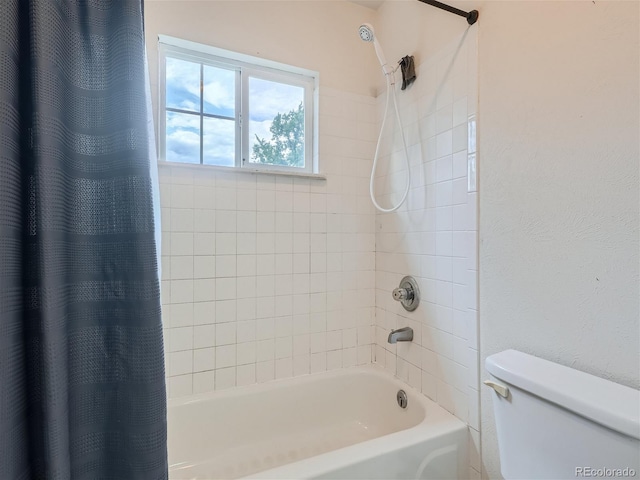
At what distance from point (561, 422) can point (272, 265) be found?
4.23 feet

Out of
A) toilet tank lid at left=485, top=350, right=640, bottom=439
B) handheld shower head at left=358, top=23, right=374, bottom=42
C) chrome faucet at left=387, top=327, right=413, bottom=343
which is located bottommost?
chrome faucet at left=387, top=327, right=413, bottom=343

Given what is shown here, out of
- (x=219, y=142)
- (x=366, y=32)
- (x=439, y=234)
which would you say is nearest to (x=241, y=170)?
(x=219, y=142)

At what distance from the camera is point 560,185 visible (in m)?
0.98

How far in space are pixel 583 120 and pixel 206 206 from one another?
1.48 m

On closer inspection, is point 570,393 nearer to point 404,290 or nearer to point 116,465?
point 404,290

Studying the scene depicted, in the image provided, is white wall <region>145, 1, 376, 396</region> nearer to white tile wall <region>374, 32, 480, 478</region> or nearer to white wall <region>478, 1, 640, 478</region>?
white tile wall <region>374, 32, 480, 478</region>

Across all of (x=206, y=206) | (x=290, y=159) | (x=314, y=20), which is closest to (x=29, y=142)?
(x=206, y=206)

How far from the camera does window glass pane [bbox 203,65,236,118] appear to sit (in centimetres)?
167

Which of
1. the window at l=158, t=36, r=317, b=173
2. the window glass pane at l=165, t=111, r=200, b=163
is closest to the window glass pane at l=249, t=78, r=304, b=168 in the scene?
the window at l=158, t=36, r=317, b=173

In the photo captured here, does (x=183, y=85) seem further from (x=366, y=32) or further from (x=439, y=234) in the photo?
(x=439, y=234)

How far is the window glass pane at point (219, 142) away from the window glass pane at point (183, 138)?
4cm

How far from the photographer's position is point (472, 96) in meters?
1.27

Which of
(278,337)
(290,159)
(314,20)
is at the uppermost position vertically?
(314,20)

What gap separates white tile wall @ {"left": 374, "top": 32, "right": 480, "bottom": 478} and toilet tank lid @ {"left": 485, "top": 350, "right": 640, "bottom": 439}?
12.0 inches
